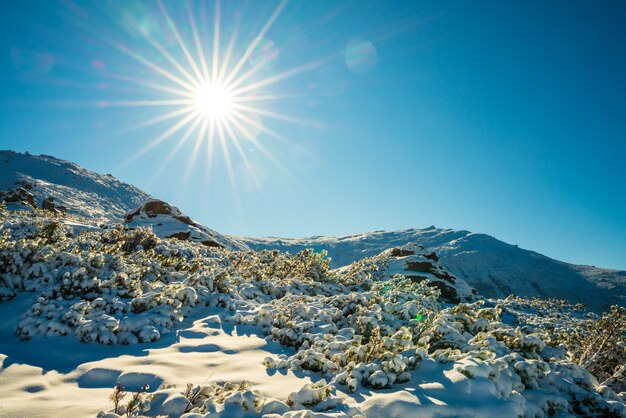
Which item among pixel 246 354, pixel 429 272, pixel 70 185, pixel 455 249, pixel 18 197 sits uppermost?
pixel 70 185

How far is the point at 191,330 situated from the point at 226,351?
1283 millimetres

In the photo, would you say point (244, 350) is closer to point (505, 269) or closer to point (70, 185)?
point (70, 185)

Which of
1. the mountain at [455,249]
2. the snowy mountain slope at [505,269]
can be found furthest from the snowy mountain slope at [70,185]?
the snowy mountain slope at [505,269]

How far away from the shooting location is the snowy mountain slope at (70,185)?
213 ft

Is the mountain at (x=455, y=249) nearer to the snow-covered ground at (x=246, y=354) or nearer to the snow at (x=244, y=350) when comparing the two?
the snow at (x=244, y=350)

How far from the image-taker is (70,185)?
273 ft

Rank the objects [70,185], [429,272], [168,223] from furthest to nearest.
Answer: [70,185], [168,223], [429,272]

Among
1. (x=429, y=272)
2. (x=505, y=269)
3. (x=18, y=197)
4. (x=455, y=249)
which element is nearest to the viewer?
(x=429, y=272)

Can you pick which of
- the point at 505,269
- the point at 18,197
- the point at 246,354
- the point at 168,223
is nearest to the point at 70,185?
the point at 18,197

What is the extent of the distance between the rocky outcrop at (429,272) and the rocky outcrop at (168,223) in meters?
12.3

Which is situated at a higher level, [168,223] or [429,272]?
[168,223]

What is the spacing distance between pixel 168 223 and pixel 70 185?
7778 centimetres

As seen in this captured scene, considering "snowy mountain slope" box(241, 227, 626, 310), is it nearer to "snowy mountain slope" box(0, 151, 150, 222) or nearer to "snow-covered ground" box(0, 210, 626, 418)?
"snowy mountain slope" box(0, 151, 150, 222)

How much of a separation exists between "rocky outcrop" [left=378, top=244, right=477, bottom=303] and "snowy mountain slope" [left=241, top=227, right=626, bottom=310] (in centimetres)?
5496
